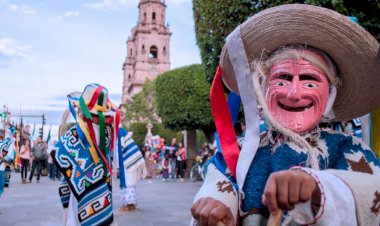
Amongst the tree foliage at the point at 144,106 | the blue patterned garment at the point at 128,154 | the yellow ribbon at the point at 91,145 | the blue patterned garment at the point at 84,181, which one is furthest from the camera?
the tree foliage at the point at 144,106

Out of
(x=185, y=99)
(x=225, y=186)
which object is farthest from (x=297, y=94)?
(x=185, y=99)

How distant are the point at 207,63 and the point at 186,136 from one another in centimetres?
1747

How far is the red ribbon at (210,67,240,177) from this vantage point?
1.99 metres

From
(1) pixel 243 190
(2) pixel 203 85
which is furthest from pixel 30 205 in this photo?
(2) pixel 203 85

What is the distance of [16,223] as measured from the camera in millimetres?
7887

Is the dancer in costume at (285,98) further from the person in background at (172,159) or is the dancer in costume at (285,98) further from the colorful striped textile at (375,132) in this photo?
Answer: the person in background at (172,159)

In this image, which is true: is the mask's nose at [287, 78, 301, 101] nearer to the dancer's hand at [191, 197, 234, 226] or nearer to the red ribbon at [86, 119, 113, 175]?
the dancer's hand at [191, 197, 234, 226]

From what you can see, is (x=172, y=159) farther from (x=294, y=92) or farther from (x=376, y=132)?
(x=294, y=92)

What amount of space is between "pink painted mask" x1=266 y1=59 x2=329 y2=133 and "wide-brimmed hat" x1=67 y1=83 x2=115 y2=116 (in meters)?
3.98

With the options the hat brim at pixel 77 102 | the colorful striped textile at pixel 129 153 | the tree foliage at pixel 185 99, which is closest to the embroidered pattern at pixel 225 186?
the hat brim at pixel 77 102

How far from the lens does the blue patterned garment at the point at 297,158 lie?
6.03 ft

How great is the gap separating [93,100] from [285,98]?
4201 millimetres

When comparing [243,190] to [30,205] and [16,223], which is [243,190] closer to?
[16,223]

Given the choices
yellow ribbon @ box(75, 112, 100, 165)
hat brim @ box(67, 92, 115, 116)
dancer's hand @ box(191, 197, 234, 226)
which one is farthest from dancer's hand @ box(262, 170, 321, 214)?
hat brim @ box(67, 92, 115, 116)
